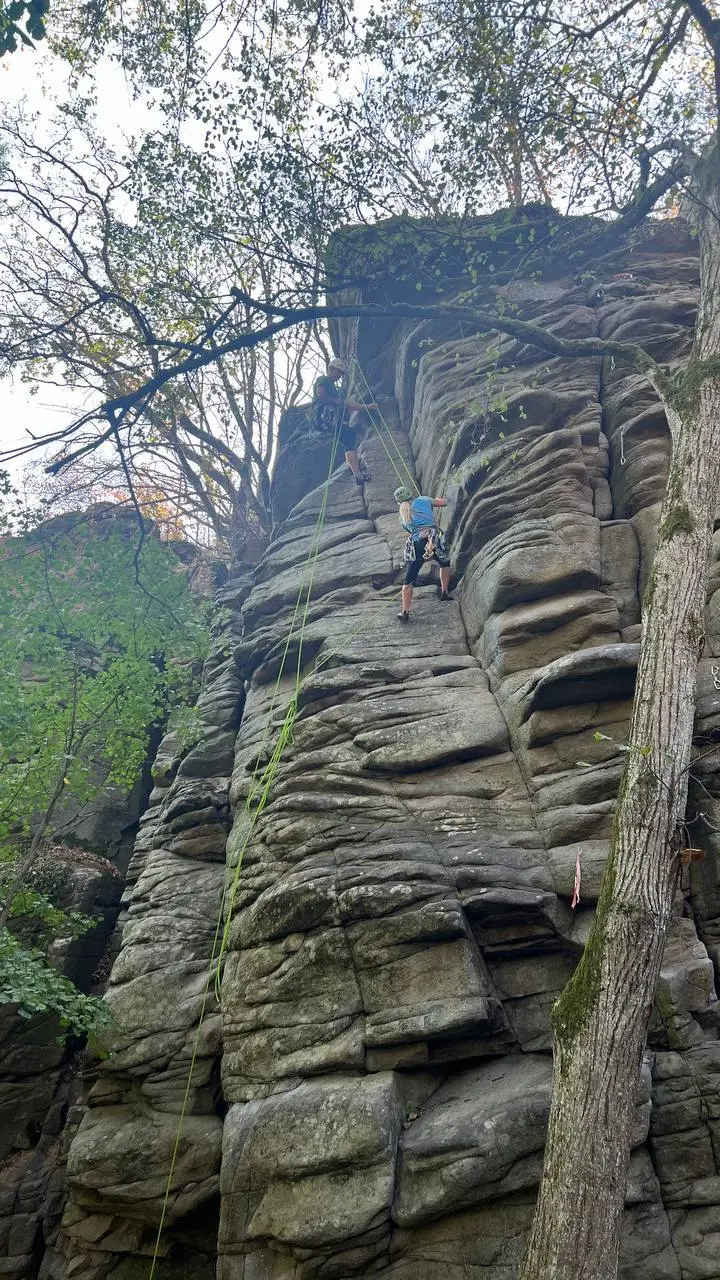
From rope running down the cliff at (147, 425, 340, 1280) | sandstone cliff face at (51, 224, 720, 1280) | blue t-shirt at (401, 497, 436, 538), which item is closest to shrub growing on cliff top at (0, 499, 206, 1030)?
sandstone cliff face at (51, 224, 720, 1280)

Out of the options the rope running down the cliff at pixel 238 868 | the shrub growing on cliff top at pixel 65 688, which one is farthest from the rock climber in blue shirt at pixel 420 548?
the shrub growing on cliff top at pixel 65 688

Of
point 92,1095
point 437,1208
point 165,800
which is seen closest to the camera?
point 437,1208

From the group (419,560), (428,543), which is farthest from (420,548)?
(428,543)

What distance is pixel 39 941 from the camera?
10703 millimetres

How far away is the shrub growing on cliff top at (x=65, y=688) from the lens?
9609mm

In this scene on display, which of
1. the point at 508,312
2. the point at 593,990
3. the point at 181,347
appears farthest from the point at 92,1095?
the point at 508,312

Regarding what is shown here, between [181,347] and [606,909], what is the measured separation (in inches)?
297

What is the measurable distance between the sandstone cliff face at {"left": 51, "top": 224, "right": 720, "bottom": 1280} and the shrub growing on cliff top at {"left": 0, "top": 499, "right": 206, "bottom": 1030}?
1.14 m

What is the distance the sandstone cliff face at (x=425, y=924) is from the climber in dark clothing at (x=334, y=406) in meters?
6.35

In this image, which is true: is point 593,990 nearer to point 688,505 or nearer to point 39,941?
point 688,505

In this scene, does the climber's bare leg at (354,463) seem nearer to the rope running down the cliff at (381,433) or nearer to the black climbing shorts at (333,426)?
the rope running down the cliff at (381,433)

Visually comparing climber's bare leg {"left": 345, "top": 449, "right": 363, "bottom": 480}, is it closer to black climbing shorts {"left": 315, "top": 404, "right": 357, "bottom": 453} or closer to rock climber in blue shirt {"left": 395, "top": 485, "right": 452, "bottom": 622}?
black climbing shorts {"left": 315, "top": 404, "right": 357, "bottom": 453}

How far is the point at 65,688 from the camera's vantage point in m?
11.0

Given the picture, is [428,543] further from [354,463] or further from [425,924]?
[425,924]
